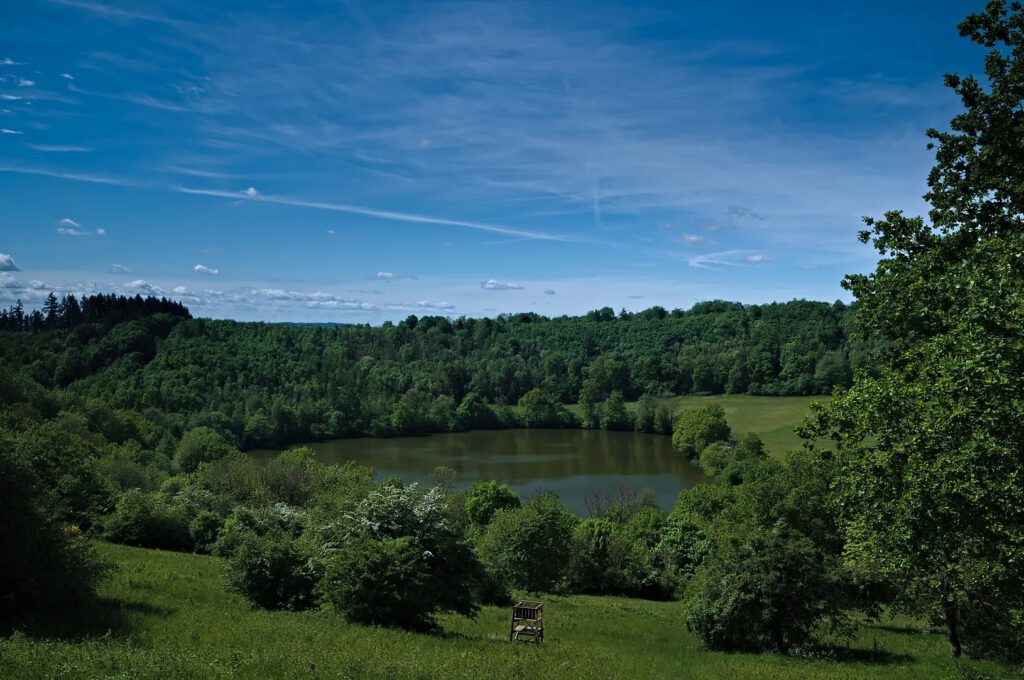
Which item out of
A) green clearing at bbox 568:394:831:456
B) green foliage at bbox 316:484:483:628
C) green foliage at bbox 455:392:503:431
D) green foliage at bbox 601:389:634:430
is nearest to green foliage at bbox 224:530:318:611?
green foliage at bbox 316:484:483:628

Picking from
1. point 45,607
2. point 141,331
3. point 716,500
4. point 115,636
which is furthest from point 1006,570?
point 141,331

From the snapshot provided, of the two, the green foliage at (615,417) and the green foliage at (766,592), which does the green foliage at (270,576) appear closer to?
the green foliage at (766,592)

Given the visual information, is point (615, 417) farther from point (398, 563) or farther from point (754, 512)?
point (398, 563)

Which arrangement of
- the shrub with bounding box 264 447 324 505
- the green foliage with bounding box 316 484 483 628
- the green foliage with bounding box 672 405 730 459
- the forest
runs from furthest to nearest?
the green foliage with bounding box 672 405 730 459 → the shrub with bounding box 264 447 324 505 → the green foliage with bounding box 316 484 483 628 → the forest

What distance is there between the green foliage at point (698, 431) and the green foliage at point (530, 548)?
2143 inches

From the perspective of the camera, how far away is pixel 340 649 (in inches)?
474

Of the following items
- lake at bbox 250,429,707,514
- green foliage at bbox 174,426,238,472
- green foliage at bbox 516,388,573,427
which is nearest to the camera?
green foliage at bbox 174,426,238,472

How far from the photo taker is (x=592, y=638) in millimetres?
19016

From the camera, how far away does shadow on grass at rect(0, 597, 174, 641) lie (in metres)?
12.1

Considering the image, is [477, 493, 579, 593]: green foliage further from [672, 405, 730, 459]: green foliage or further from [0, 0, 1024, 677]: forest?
[672, 405, 730, 459]: green foliage

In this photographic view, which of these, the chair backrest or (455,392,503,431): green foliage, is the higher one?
the chair backrest

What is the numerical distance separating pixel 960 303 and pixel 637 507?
43.0m

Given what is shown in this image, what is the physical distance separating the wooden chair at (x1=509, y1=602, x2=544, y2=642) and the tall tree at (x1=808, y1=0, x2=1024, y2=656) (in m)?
7.09

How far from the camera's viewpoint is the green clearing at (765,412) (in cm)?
8581
